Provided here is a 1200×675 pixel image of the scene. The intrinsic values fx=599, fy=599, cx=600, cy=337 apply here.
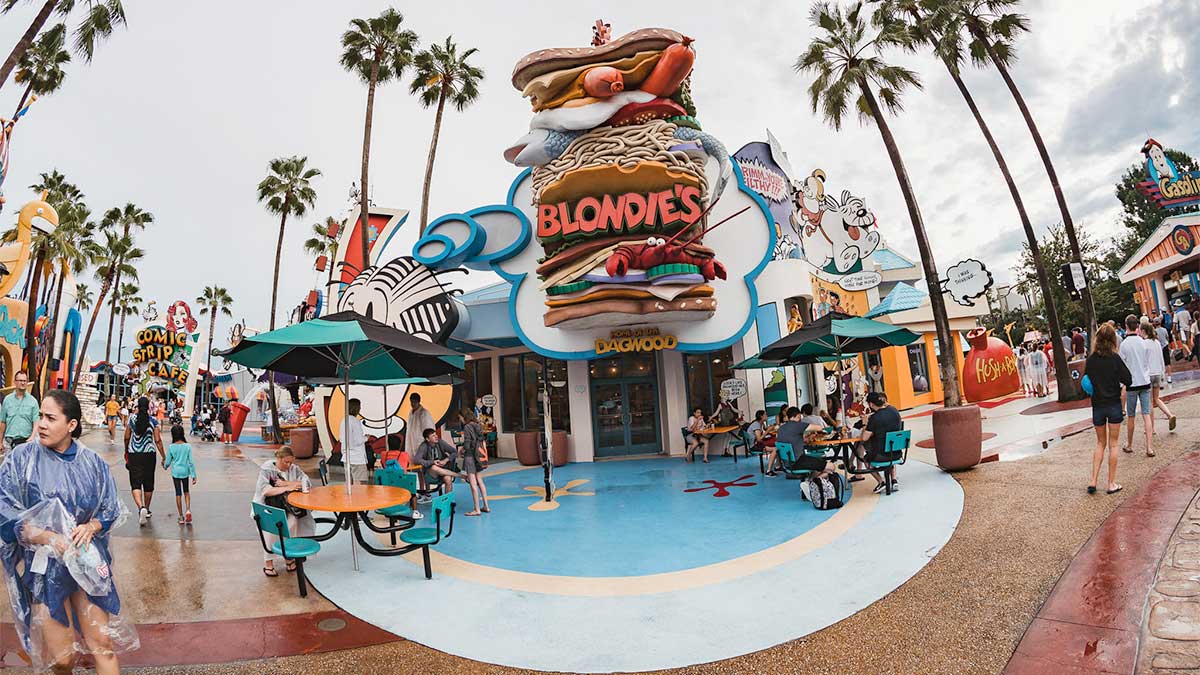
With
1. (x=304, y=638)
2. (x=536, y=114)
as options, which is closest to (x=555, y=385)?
(x=536, y=114)

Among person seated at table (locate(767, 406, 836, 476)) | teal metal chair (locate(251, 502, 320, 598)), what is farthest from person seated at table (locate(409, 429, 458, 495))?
person seated at table (locate(767, 406, 836, 476))

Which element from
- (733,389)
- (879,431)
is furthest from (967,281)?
(733,389)

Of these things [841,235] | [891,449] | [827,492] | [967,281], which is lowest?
[827,492]

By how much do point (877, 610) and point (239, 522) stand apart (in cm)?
853

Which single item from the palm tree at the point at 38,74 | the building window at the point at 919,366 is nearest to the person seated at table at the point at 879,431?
the building window at the point at 919,366

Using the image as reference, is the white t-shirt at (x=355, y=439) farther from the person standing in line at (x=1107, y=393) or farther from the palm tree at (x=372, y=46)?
the palm tree at (x=372, y=46)

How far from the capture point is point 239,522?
877 cm

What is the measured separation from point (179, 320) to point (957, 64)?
1570 inches

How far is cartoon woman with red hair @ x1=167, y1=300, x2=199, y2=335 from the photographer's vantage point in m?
34.1

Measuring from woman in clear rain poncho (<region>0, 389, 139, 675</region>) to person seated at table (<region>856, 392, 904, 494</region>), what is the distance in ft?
26.4

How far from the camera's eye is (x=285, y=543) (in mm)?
5609

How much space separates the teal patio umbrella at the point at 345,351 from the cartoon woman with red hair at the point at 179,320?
32728 mm

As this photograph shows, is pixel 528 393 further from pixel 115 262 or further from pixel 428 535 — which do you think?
pixel 115 262

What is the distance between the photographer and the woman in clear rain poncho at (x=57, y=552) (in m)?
3.25
